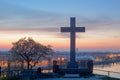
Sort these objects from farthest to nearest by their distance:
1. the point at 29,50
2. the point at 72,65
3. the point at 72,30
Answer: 1. the point at 29,50
2. the point at 72,30
3. the point at 72,65

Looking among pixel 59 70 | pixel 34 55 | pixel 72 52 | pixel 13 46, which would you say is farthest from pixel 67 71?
pixel 13 46

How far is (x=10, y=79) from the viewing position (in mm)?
24953

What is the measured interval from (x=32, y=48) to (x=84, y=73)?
36.6 feet

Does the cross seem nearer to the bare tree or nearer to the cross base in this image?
the cross base

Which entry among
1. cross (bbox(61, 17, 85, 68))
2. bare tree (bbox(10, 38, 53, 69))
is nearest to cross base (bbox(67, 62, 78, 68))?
cross (bbox(61, 17, 85, 68))

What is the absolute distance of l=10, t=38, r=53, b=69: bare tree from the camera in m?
43.8

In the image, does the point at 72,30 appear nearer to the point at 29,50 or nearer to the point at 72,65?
the point at 72,65

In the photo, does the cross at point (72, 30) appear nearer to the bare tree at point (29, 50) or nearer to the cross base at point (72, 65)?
the cross base at point (72, 65)

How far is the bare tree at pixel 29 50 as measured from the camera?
43.8m

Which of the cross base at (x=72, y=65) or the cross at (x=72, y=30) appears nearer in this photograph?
the cross base at (x=72, y=65)

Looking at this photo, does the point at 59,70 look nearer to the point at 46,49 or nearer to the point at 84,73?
the point at 84,73

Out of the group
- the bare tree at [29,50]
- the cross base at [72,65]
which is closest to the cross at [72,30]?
the cross base at [72,65]

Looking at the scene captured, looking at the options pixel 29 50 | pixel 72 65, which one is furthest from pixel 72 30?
pixel 29 50

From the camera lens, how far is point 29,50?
45938 mm
